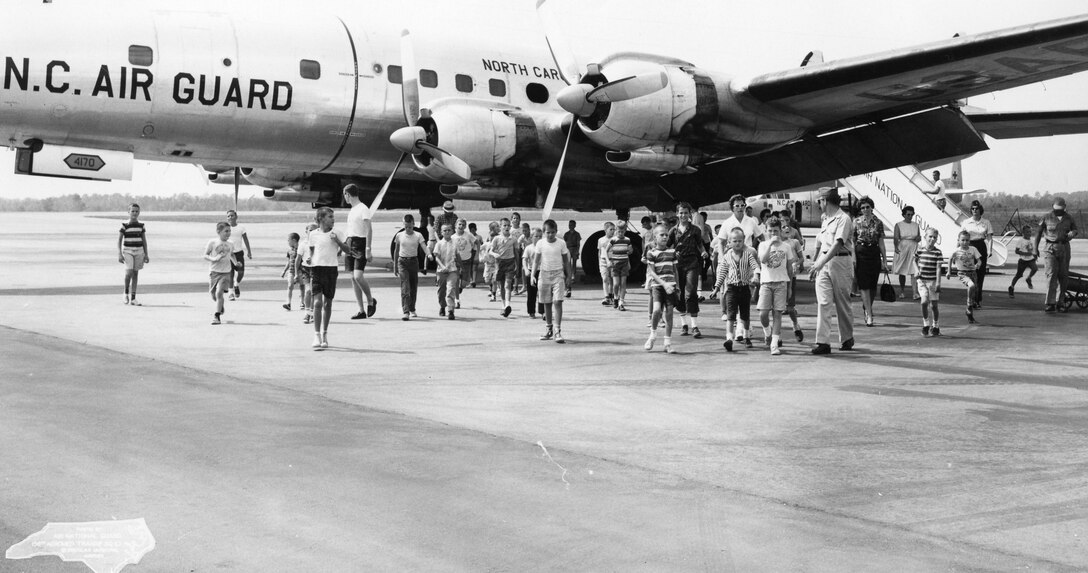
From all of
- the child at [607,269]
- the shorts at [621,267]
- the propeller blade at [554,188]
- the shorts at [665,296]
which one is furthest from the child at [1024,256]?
the shorts at [665,296]

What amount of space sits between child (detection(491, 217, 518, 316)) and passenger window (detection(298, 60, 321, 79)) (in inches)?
163

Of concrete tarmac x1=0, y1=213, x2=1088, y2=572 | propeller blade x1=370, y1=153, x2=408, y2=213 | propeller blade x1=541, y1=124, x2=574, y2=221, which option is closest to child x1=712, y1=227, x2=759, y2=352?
concrete tarmac x1=0, y1=213, x2=1088, y2=572

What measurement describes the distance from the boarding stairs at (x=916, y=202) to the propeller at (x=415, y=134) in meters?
9.41

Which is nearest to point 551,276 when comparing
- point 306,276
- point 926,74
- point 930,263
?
point 306,276

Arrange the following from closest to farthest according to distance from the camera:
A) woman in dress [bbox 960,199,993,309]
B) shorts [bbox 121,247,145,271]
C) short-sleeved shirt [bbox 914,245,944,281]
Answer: short-sleeved shirt [bbox 914,245,944,281]
shorts [bbox 121,247,145,271]
woman in dress [bbox 960,199,993,309]

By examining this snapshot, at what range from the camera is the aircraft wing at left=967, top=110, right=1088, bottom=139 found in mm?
23578

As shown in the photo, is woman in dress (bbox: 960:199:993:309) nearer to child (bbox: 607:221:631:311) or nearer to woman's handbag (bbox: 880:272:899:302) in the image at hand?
woman's handbag (bbox: 880:272:899:302)

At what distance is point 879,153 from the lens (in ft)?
62.6

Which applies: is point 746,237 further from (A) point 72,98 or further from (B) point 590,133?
(A) point 72,98

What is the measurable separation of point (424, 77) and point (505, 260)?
169 inches

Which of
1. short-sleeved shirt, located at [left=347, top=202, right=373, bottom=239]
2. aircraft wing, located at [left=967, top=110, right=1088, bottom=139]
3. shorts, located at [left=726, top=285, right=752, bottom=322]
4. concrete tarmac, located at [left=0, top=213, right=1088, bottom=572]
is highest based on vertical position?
aircraft wing, located at [left=967, top=110, right=1088, bottom=139]

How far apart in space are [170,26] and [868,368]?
39.0ft

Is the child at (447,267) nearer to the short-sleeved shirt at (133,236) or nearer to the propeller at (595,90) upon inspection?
the propeller at (595,90)

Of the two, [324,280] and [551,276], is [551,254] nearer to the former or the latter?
[551,276]
